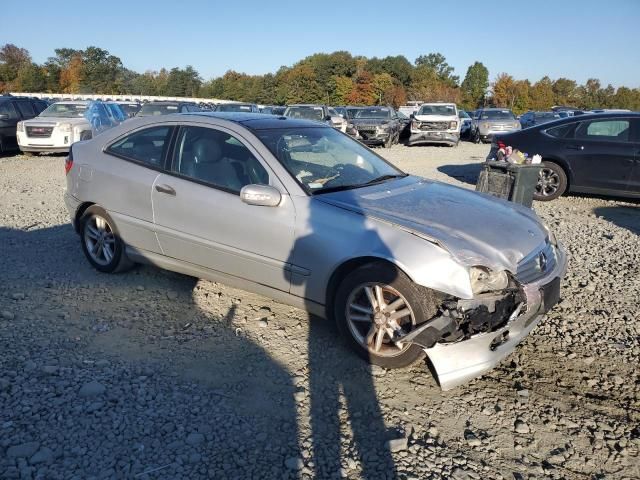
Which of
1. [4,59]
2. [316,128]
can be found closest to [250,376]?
[316,128]

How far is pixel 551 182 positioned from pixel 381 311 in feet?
24.0

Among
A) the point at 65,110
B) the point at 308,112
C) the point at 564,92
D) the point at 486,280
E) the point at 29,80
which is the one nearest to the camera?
the point at 486,280

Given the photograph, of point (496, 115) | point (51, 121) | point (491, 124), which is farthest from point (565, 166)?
point (496, 115)

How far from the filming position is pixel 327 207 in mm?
3652

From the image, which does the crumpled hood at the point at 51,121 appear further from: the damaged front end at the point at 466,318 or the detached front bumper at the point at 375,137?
the damaged front end at the point at 466,318

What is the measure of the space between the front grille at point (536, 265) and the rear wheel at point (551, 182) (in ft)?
19.5

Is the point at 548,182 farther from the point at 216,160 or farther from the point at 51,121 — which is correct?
the point at 51,121

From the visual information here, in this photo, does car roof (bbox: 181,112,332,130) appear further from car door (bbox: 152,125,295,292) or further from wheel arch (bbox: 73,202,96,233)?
wheel arch (bbox: 73,202,96,233)

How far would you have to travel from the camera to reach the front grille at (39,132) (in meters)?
14.7

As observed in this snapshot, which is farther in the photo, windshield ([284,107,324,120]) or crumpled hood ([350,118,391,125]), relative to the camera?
crumpled hood ([350,118,391,125])

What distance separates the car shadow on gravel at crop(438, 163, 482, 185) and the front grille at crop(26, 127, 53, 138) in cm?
1125

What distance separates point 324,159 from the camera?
14.5ft

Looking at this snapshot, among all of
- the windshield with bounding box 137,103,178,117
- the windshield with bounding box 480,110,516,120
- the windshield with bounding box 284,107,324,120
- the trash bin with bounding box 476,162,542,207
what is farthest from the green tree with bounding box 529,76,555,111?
the trash bin with bounding box 476,162,542,207

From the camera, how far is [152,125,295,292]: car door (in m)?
3.81
